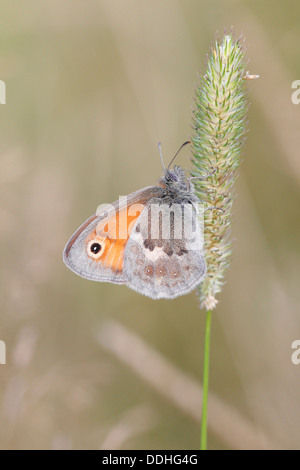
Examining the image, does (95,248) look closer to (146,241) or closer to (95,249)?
(95,249)

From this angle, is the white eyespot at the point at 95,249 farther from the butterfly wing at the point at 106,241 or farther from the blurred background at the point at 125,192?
the blurred background at the point at 125,192

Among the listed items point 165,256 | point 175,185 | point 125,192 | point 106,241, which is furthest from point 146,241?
point 125,192

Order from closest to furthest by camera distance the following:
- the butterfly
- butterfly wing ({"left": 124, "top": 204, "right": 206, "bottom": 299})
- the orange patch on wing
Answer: butterfly wing ({"left": 124, "top": 204, "right": 206, "bottom": 299}) < the butterfly < the orange patch on wing

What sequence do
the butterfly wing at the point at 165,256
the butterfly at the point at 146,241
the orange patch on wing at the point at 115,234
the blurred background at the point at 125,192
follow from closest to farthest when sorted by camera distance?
the butterfly wing at the point at 165,256 → the butterfly at the point at 146,241 → the orange patch on wing at the point at 115,234 → the blurred background at the point at 125,192

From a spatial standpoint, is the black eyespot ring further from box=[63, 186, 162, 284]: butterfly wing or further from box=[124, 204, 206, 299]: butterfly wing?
box=[124, 204, 206, 299]: butterfly wing

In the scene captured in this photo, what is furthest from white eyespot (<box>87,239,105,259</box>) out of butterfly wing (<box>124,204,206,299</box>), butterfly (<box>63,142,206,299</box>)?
butterfly wing (<box>124,204,206,299</box>)

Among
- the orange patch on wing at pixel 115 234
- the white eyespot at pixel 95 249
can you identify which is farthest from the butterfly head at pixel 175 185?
the white eyespot at pixel 95 249
